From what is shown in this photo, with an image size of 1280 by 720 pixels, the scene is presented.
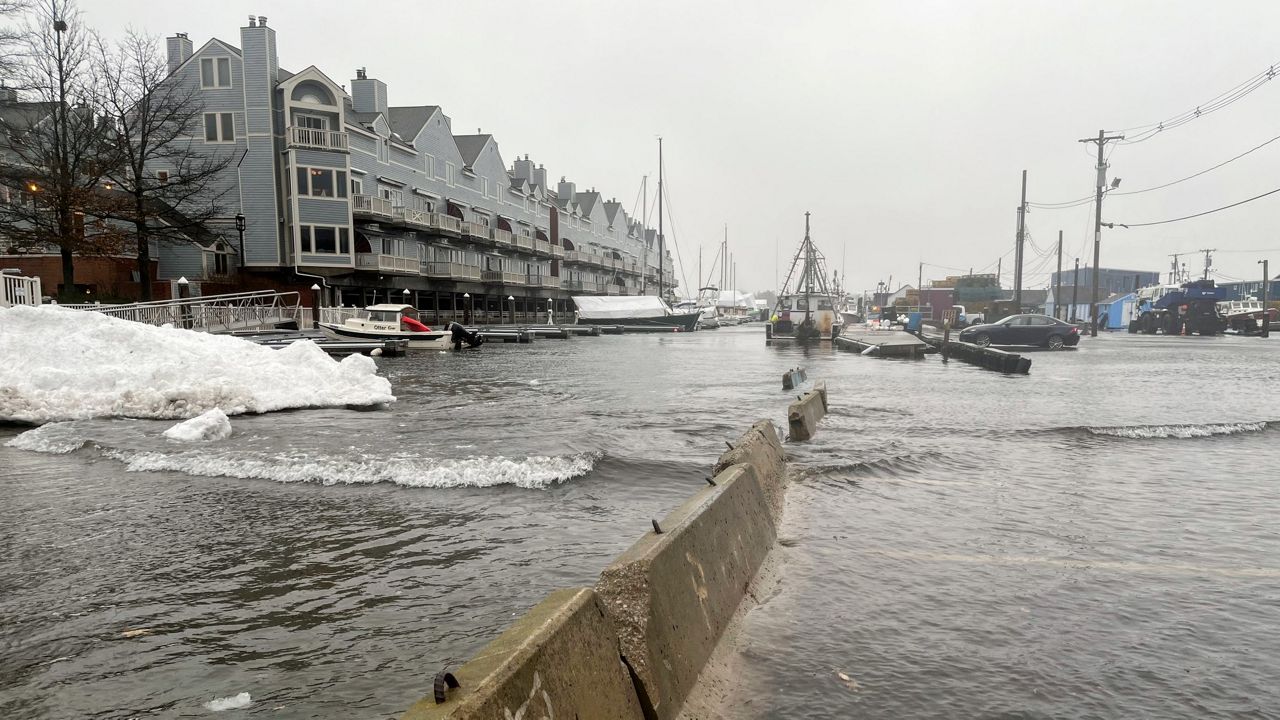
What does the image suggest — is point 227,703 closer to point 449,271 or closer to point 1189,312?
point 449,271

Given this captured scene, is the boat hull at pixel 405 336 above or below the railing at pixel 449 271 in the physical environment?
below

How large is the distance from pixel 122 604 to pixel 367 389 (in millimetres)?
10601

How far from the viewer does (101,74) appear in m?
34.8

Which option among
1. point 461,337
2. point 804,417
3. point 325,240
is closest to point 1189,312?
point 461,337

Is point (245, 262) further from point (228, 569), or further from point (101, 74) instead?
point (228, 569)

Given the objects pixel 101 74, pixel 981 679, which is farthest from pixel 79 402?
pixel 101 74

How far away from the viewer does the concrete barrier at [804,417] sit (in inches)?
404

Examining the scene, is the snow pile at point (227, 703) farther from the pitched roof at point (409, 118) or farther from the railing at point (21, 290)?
the pitched roof at point (409, 118)

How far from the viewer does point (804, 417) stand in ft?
34.4

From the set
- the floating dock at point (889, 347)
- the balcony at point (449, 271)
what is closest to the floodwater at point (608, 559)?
the floating dock at point (889, 347)

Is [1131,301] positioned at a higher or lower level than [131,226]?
lower

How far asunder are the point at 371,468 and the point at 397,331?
27.5m

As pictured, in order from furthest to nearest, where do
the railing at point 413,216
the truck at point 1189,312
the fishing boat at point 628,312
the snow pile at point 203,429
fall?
1. the fishing boat at point 628,312
2. the truck at point 1189,312
3. the railing at point 413,216
4. the snow pile at point 203,429

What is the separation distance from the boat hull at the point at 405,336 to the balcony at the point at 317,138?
1498 centimetres
